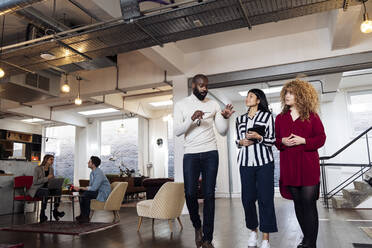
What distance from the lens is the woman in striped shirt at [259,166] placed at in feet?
8.29

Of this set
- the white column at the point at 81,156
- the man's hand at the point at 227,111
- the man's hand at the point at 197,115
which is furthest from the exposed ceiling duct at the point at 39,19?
the white column at the point at 81,156

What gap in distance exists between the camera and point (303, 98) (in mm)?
2375

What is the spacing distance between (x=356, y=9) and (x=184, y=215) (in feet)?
14.7

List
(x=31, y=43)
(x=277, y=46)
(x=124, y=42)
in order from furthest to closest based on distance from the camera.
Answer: (x=277, y=46)
(x=31, y=43)
(x=124, y=42)

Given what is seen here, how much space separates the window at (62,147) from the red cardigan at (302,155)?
13.9m

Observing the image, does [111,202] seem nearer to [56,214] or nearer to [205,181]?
[56,214]

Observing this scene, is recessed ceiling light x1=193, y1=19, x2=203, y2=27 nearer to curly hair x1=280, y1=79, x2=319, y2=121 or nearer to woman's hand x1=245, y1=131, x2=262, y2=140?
curly hair x1=280, y1=79, x2=319, y2=121

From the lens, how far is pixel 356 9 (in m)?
4.12

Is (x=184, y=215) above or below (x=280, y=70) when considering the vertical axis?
below

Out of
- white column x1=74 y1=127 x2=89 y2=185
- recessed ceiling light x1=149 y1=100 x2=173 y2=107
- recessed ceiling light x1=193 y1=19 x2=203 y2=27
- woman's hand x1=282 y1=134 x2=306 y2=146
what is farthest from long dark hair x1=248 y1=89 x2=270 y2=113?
white column x1=74 y1=127 x2=89 y2=185

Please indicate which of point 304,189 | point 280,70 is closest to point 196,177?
point 304,189

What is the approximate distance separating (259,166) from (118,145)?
38.7 ft

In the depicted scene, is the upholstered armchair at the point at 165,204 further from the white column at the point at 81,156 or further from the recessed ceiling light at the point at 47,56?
the white column at the point at 81,156

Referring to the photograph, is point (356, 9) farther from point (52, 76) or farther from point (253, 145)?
point (52, 76)
